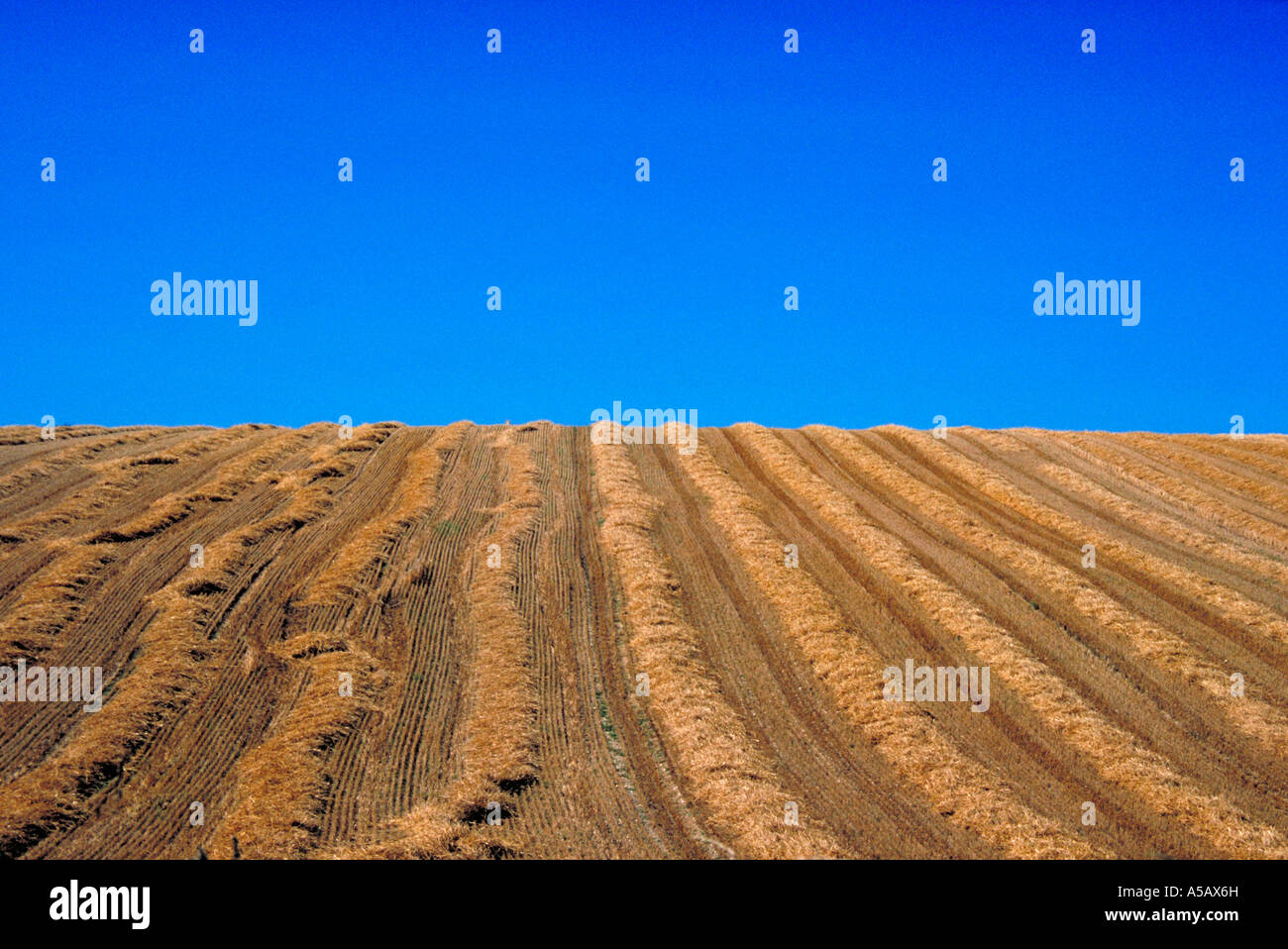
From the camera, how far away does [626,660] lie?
20234 mm

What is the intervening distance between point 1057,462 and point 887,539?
1526cm

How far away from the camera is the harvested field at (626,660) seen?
1441cm

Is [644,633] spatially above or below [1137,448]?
below

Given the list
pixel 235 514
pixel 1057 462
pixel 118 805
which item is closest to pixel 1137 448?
pixel 1057 462

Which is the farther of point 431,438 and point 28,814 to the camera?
point 431,438

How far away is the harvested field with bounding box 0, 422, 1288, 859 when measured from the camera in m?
14.4

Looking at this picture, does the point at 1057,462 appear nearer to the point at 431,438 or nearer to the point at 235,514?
the point at 431,438

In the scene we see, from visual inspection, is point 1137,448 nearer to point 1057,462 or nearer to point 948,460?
point 1057,462

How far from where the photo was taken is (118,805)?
14.5 metres
